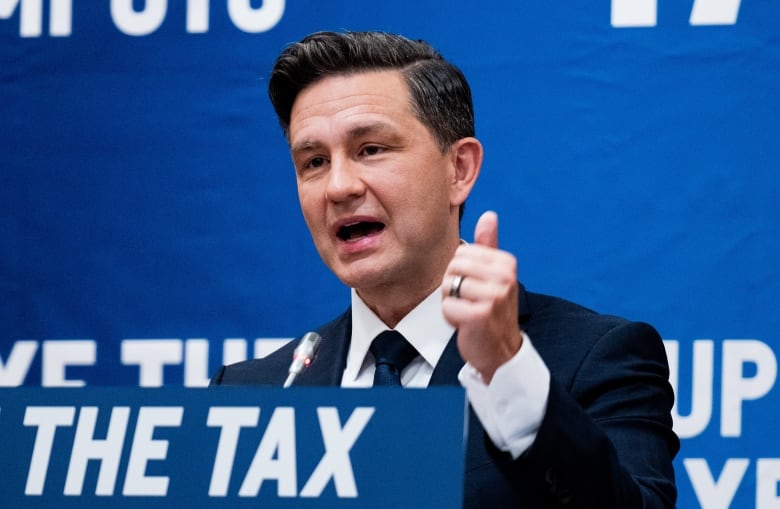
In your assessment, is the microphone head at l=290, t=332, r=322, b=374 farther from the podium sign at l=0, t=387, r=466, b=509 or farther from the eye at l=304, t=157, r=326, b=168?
the eye at l=304, t=157, r=326, b=168

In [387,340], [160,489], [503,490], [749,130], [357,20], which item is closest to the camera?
[160,489]

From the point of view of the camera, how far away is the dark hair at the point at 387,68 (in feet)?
6.59

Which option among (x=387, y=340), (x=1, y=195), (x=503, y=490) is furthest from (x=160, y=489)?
(x=1, y=195)

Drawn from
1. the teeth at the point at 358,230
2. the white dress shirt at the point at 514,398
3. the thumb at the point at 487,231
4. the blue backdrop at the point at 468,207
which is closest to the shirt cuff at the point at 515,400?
the white dress shirt at the point at 514,398

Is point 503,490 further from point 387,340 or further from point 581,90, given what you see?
point 581,90

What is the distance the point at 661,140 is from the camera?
251cm

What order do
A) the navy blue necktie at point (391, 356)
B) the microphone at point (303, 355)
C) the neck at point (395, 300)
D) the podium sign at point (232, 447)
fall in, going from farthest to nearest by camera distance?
the neck at point (395, 300) < the navy blue necktie at point (391, 356) < the microphone at point (303, 355) < the podium sign at point (232, 447)

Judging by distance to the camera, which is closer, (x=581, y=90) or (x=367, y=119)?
(x=367, y=119)

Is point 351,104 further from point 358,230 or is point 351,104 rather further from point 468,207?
point 468,207

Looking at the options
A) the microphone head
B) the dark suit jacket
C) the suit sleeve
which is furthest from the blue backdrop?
the microphone head

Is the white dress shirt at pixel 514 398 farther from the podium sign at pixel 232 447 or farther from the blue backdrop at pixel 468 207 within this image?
the blue backdrop at pixel 468 207

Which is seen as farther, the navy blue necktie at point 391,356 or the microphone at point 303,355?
the navy blue necktie at point 391,356

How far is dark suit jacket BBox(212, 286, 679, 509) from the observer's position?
1316 mm

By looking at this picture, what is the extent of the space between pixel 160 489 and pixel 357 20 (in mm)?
1647
